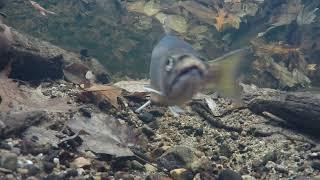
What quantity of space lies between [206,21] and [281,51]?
1745 millimetres

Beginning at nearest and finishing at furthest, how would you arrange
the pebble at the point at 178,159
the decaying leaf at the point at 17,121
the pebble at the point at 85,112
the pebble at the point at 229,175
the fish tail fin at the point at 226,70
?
the fish tail fin at the point at 226,70, the decaying leaf at the point at 17,121, the pebble at the point at 229,175, the pebble at the point at 178,159, the pebble at the point at 85,112

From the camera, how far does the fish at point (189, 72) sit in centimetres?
261

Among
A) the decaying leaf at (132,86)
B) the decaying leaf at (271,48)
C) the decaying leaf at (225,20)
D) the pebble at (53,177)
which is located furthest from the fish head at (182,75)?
the decaying leaf at (225,20)

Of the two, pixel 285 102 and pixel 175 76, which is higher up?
pixel 175 76

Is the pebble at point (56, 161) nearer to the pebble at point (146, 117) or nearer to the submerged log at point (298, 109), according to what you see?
the pebble at point (146, 117)

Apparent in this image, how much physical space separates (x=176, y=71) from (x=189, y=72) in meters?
0.09

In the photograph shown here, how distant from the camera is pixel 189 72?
8.61 feet

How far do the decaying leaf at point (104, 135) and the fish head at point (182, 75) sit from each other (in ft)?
4.29

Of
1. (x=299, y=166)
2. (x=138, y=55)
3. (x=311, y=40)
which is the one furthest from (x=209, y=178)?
(x=311, y=40)

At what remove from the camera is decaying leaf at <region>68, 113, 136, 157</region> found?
3.85 meters

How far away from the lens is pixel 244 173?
4.12 metres

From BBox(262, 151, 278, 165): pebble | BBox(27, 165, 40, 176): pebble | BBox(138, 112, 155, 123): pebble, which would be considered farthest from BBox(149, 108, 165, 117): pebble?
BBox(27, 165, 40, 176): pebble

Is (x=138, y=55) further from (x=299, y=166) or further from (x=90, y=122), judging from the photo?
(x=299, y=166)

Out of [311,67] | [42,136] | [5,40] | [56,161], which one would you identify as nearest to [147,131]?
[42,136]
